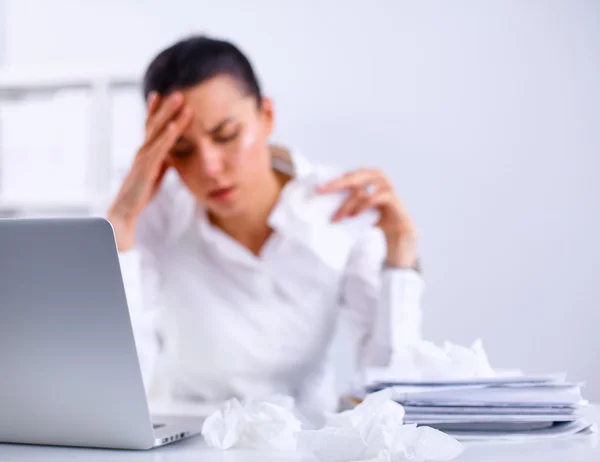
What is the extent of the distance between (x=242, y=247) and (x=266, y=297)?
0.47ft

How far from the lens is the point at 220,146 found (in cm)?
168

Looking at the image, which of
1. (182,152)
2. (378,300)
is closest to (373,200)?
(378,300)

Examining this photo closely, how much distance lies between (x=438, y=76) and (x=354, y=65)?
1.04 feet

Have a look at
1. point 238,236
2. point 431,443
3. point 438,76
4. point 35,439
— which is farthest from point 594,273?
point 35,439

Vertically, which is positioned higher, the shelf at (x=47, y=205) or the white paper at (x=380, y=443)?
the white paper at (x=380, y=443)

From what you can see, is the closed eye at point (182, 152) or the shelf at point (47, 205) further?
the shelf at point (47, 205)

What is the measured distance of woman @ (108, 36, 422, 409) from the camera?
170cm

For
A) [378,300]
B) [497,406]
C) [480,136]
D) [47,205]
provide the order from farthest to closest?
[47,205], [480,136], [378,300], [497,406]

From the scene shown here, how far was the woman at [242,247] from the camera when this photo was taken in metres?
1.70

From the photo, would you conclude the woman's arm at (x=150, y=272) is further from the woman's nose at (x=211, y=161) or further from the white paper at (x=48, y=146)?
the white paper at (x=48, y=146)

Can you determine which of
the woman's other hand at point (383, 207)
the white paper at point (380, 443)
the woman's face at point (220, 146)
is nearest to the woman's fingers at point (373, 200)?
the woman's other hand at point (383, 207)

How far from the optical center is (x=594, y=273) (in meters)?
2.50

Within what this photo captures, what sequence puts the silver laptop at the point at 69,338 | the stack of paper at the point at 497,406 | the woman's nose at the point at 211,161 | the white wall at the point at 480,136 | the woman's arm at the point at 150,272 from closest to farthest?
the silver laptop at the point at 69,338, the stack of paper at the point at 497,406, the woman's nose at the point at 211,161, the woman's arm at the point at 150,272, the white wall at the point at 480,136

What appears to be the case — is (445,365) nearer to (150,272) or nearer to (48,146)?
(150,272)
